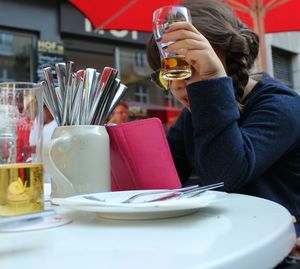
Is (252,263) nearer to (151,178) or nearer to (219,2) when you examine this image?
(151,178)

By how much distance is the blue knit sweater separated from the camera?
0.84 m

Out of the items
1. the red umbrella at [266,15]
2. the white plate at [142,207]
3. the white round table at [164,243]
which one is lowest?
the white round table at [164,243]

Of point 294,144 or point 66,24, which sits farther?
point 66,24

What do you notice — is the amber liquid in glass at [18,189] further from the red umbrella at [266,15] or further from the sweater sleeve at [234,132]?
the red umbrella at [266,15]

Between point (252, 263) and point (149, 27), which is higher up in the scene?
point (149, 27)

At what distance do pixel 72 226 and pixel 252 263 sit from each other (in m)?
0.28

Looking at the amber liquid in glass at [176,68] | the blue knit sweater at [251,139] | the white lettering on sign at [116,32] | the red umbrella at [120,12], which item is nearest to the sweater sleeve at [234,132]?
the blue knit sweater at [251,139]

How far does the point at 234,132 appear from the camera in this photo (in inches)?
33.5

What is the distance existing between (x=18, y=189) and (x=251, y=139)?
532 mm

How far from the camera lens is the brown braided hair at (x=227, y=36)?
111 centimetres

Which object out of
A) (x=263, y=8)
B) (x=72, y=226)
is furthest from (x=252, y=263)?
(x=263, y=8)

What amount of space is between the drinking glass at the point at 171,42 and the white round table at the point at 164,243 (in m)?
0.44

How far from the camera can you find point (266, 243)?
0.41 metres

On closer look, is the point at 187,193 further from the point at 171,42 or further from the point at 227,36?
the point at 227,36
